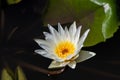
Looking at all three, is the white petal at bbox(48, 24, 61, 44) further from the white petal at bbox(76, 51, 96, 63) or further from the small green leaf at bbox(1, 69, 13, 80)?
the small green leaf at bbox(1, 69, 13, 80)

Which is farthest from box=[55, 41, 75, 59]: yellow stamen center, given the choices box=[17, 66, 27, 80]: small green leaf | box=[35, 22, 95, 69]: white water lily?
box=[17, 66, 27, 80]: small green leaf

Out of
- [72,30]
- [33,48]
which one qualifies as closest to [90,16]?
[72,30]

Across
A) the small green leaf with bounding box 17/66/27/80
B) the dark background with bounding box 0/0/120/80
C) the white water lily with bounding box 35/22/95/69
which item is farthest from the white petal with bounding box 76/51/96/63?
the small green leaf with bounding box 17/66/27/80

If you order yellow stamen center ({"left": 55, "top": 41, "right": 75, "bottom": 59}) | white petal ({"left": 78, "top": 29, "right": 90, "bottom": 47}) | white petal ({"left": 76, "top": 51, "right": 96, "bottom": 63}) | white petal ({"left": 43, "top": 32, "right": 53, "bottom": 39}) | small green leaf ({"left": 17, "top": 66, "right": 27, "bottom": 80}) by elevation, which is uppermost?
white petal ({"left": 43, "top": 32, "right": 53, "bottom": 39})

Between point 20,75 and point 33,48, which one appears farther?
point 33,48

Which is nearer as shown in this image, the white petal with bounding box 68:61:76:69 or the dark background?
the white petal with bounding box 68:61:76:69

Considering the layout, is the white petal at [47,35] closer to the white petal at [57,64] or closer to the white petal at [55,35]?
the white petal at [55,35]

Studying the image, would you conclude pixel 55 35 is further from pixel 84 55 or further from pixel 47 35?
pixel 84 55

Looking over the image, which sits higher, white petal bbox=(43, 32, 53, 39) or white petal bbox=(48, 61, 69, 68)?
white petal bbox=(43, 32, 53, 39)
